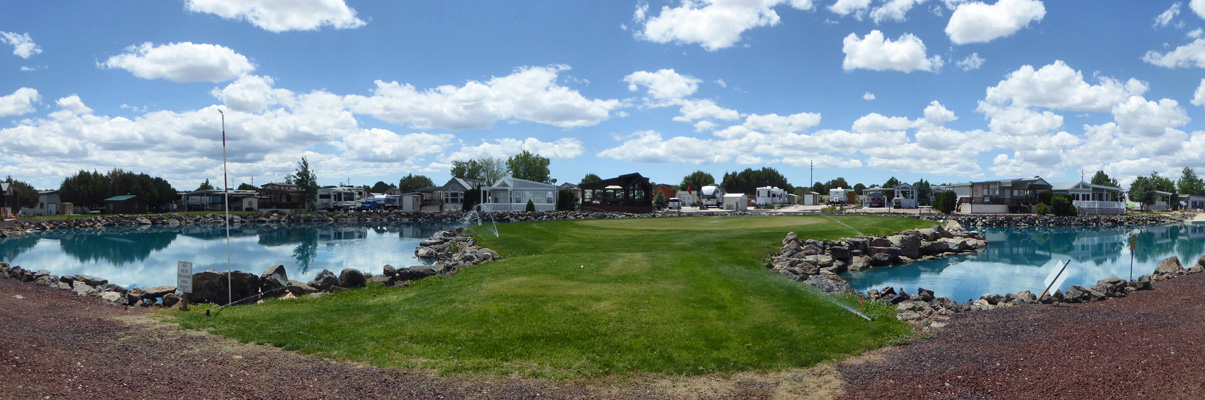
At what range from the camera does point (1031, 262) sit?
32.3 meters

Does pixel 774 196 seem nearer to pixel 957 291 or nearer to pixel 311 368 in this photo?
pixel 957 291

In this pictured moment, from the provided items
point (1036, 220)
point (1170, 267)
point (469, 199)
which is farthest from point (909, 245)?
point (469, 199)

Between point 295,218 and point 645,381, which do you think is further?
point 295,218

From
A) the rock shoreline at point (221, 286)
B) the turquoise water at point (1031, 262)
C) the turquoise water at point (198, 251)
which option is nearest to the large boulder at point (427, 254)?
the turquoise water at point (198, 251)

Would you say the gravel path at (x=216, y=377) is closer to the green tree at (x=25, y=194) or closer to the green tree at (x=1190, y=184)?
the green tree at (x=25, y=194)

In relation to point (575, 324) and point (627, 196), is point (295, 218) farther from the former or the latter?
point (575, 324)

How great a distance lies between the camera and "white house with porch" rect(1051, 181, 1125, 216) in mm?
67562

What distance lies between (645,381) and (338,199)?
88.1 m

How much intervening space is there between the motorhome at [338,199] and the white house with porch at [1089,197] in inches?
3391

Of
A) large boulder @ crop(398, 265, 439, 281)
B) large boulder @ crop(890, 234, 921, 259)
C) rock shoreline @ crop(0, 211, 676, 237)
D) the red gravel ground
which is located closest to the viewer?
the red gravel ground

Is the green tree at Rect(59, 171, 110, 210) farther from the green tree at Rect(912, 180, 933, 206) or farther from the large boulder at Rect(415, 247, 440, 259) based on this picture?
the green tree at Rect(912, 180, 933, 206)

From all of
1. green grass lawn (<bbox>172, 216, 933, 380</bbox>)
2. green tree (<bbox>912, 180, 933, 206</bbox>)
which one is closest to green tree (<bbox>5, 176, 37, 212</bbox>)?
green grass lawn (<bbox>172, 216, 933, 380</bbox>)

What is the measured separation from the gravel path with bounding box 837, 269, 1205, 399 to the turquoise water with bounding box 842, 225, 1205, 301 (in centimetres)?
925

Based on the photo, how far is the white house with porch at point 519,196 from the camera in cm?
6838
